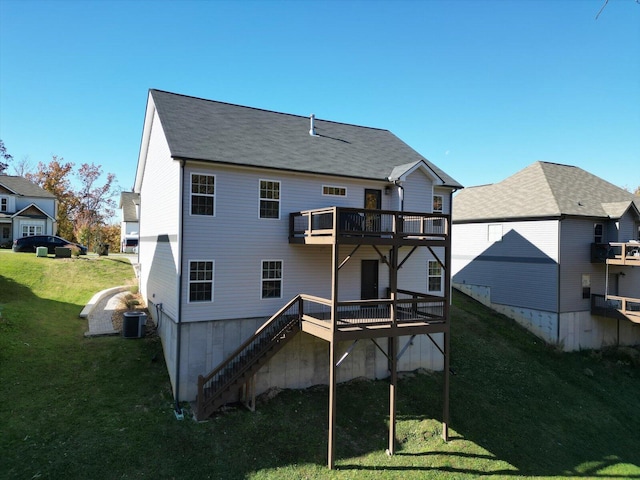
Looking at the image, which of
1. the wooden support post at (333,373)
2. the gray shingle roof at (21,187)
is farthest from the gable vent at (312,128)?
the gray shingle roof at (21,187)

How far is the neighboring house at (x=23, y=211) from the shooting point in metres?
40.4

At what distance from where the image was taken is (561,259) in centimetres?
2352

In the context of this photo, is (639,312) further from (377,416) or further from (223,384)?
(223,384)

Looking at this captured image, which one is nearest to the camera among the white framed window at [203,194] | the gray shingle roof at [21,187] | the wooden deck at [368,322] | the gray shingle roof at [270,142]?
the wooden deck at [368,322]

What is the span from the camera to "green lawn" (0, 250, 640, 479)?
11250 mm

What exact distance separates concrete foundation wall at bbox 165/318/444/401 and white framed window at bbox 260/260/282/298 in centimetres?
105

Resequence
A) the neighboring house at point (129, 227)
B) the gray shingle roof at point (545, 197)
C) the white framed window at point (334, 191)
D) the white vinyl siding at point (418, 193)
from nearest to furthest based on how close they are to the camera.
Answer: the white framed window at point (334, 191)
the white vinyl siding at point (418, 193)
the gray shingle roof at point (545, 197)
the neighboring house at point (129, 227)

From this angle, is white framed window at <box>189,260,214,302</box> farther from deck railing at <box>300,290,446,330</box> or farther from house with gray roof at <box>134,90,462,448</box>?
deck railing at <box>300,290,446,330</box>

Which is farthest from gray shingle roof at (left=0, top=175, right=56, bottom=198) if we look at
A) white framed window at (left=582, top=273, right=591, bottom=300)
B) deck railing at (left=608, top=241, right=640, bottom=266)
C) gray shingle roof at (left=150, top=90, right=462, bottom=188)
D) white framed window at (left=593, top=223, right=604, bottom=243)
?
deck railing at (left=608, top=241, right=640, bottom=266)

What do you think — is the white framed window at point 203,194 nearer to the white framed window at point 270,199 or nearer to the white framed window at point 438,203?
the white framed window at point 270,199

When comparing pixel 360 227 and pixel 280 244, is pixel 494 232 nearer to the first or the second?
pixel 360 227

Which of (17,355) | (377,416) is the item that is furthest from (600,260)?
(17,355)

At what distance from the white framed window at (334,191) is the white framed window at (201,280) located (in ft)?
17.7

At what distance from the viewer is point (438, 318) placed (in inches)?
564
